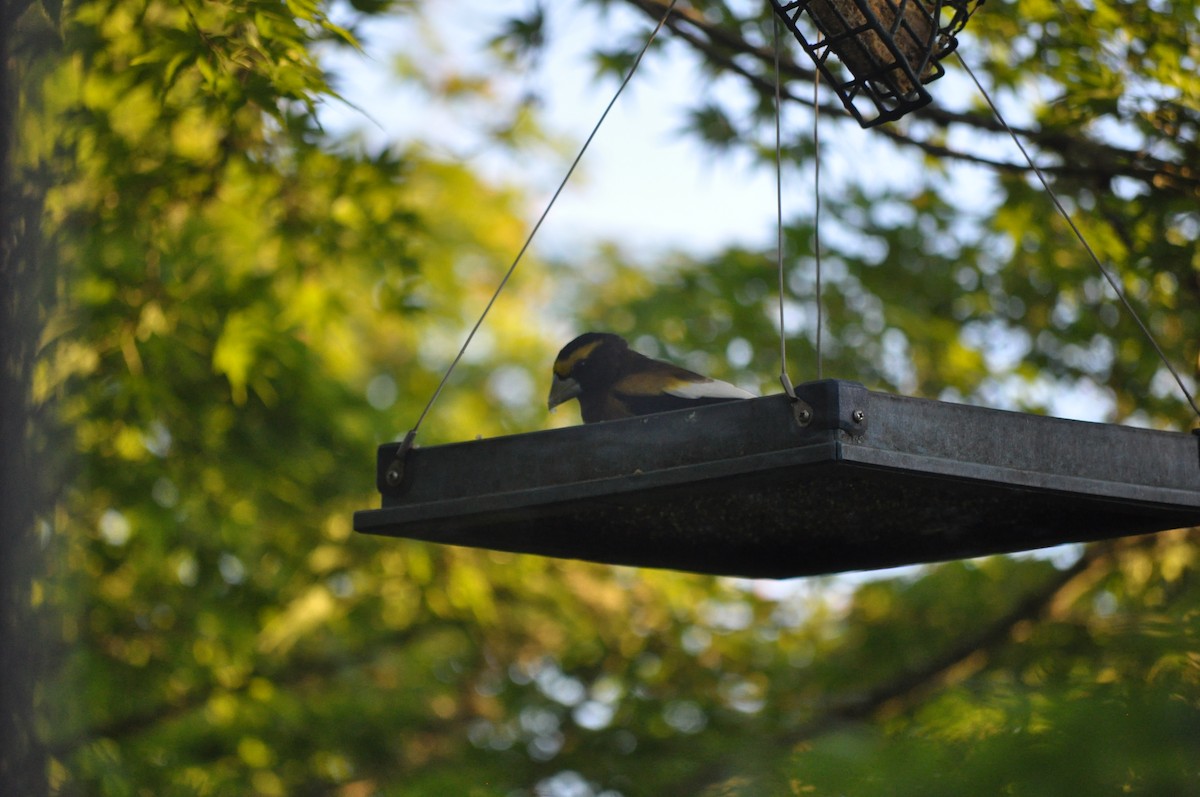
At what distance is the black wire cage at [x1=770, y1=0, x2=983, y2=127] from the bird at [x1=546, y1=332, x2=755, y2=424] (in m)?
0.64

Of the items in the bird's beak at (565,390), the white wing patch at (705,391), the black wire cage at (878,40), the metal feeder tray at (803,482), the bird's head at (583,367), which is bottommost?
the metal feeder tray at (803,482)

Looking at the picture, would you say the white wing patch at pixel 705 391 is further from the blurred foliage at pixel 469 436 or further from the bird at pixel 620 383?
the blurred foliage at pixel 469 436

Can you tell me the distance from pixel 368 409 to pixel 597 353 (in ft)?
10.3

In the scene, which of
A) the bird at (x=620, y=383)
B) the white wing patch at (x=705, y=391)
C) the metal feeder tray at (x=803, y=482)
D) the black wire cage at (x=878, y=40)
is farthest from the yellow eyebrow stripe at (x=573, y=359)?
the black wire cage at (x=878, y=40)

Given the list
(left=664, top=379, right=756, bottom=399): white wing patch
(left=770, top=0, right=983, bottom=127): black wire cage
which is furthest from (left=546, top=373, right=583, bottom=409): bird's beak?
(left=770, top=0, right=983, bottom=127): black wire cage

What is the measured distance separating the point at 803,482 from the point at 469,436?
484 centimetres

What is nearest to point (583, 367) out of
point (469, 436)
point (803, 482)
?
point (803, 482)

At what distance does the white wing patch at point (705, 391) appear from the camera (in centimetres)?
253

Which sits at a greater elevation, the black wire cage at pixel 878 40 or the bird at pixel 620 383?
the black wire cage at pixel 878 40

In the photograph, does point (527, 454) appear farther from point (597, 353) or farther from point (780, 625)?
point (780, 625)

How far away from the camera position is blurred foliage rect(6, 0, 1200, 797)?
11.9 ft

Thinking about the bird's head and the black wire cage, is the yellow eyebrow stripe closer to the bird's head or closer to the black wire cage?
the bird's head

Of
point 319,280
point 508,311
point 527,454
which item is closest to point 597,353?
point 527,454

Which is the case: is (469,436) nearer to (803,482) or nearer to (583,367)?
(583,367)
